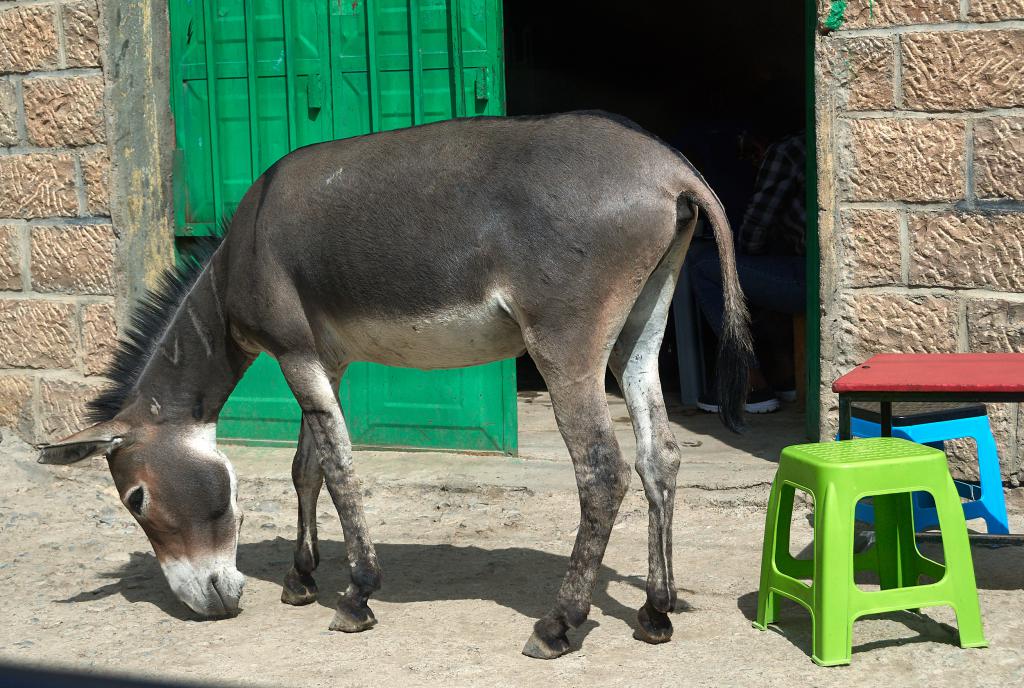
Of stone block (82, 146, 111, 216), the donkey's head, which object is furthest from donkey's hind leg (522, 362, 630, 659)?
stone block (82, 146, 111, 216)

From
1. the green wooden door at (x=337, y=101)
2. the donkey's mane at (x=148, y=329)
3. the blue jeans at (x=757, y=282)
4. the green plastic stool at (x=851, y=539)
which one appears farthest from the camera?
the blue jeans at (x=757, y=282)

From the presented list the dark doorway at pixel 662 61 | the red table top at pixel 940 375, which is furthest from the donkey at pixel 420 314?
the dark doorway at pixel 662 61

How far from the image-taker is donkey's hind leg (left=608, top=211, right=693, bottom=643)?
350cm

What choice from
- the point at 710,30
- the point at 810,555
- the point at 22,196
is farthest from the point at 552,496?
the point at 710,30

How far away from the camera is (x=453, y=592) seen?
4051 mm

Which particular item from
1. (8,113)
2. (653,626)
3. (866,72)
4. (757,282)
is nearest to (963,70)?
(866,72)

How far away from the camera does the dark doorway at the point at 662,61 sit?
9289 millimetres

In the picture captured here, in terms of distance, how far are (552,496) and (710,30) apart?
631 centimetres

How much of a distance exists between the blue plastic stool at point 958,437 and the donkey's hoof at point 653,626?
1.17 m

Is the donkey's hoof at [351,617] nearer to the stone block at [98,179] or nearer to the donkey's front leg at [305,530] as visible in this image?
the donkey's front leg at [305,530]

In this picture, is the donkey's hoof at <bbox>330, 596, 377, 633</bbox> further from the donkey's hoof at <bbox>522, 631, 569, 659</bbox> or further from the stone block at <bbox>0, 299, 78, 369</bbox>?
the stone block at <bbox>0, 299, 78, 369</bbox>

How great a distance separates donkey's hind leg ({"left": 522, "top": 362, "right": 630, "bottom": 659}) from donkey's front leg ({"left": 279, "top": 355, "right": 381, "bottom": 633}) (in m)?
0.59

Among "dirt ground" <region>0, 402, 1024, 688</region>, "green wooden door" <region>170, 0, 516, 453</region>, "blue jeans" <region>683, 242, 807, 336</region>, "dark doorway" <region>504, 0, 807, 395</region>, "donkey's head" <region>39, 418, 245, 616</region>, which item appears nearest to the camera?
"dirt ground" <region>0, 402, 1024, 688</region>

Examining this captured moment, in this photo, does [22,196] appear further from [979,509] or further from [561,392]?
[979,509]
